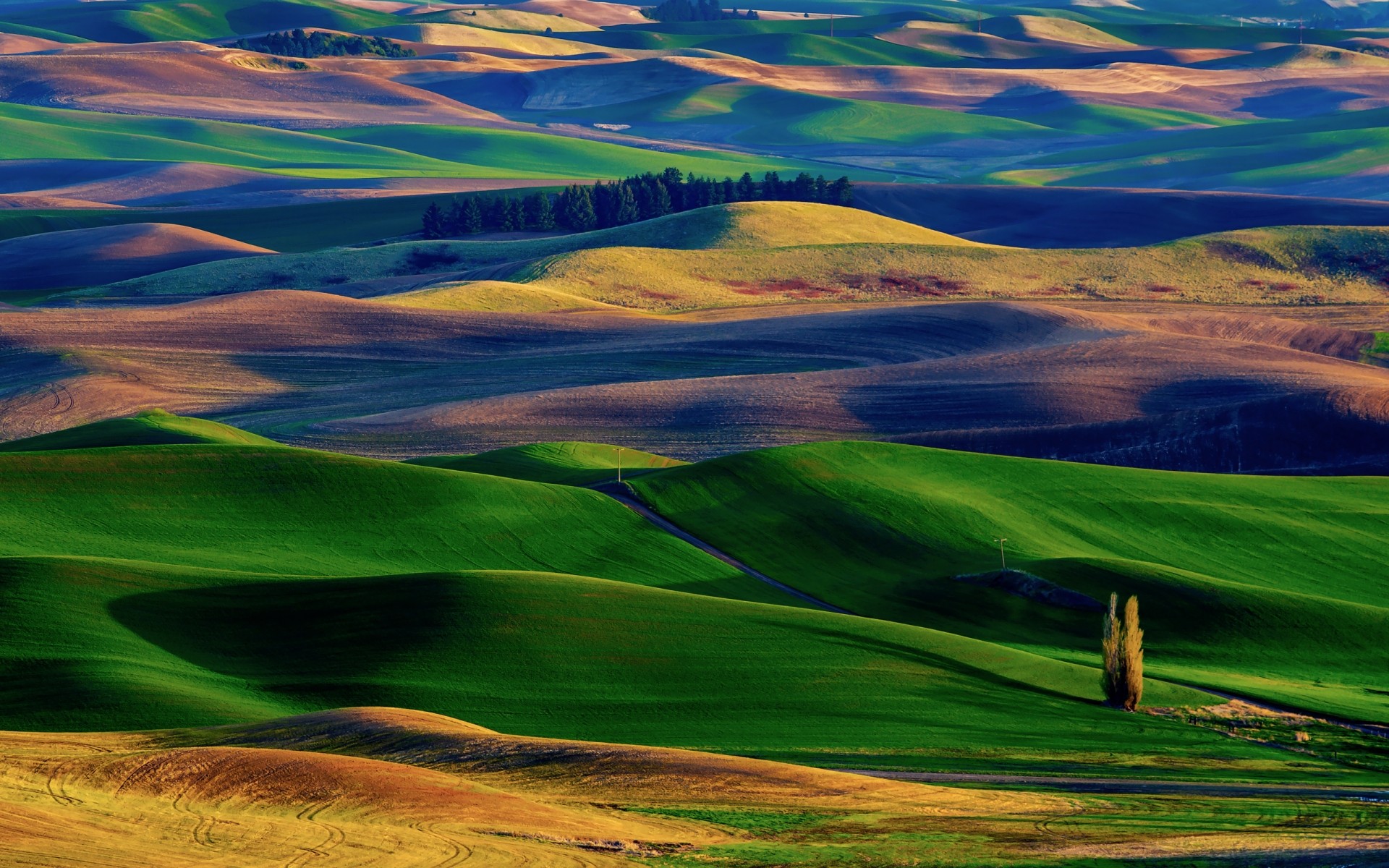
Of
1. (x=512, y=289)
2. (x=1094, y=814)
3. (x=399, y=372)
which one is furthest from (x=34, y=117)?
(x=1094, y=814)

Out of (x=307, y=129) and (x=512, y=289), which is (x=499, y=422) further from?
(x=307, y=129)

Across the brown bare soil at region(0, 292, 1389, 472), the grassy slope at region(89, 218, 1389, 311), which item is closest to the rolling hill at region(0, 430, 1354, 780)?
the brown bare soil at region(0, 292, 1389, 472)

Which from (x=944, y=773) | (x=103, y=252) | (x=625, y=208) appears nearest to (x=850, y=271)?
(x=625, y=208)

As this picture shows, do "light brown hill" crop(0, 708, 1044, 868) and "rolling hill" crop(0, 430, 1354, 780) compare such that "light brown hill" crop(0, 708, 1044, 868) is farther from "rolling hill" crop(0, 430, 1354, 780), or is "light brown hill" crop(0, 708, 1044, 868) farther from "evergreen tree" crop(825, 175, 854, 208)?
"evergreen tree" crop(825, 175, 854, 208)

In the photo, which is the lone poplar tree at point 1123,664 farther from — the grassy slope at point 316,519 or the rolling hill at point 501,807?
the grassy slope at point 316,519

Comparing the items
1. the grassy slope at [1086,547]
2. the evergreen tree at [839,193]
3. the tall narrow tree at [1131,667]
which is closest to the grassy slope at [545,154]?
the evergreen tree at [839,193]
